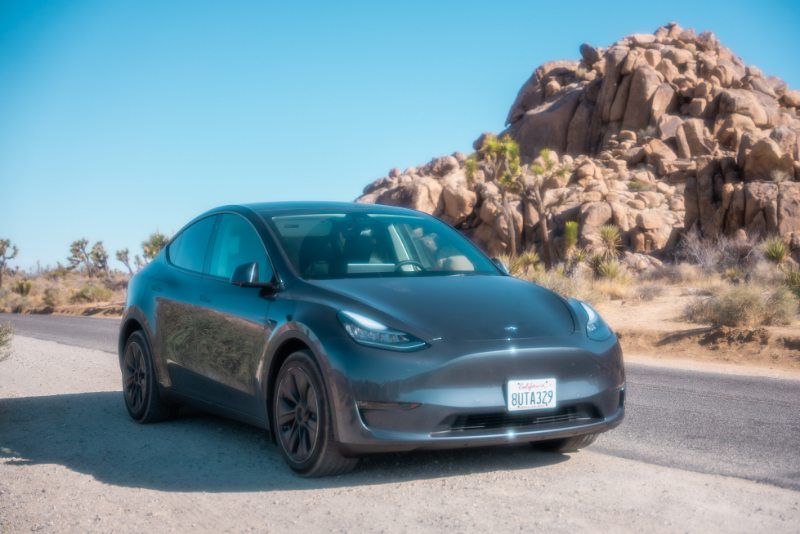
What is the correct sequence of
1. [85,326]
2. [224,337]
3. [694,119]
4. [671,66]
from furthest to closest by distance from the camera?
[671,66] < [694,119] < [85,326] < [224,337]

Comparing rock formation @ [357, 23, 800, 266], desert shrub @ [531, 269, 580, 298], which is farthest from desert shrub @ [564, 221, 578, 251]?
desert shrub @ [531, 269, 580, 298]

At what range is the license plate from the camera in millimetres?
5148

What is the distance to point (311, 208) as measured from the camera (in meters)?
6.91

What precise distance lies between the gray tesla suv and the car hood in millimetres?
12

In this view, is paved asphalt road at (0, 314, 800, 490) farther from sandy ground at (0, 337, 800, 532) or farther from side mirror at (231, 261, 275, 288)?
side mirror at (231, 261, 275, 288)

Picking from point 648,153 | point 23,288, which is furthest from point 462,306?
point 648,153

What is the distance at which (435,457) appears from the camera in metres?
6.02

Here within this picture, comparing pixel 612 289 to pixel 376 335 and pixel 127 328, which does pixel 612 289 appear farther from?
pixel 376 335

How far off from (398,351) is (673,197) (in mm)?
56723

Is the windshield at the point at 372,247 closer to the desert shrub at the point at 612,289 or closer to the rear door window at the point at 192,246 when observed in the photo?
the rear door window at the point at 192,246

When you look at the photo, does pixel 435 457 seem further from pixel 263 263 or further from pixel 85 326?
pixel 85 326

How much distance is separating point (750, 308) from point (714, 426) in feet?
33.2

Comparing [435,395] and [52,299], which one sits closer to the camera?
[435,395]

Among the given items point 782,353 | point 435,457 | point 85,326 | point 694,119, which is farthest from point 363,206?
point 694,119
